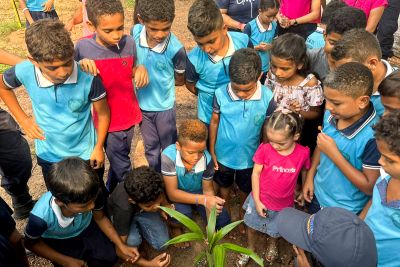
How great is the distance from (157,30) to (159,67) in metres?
0.36

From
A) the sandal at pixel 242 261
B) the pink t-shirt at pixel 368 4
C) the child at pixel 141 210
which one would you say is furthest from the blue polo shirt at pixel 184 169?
the pink t-shirt at pixel 368 4

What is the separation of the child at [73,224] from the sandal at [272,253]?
3.78 feet

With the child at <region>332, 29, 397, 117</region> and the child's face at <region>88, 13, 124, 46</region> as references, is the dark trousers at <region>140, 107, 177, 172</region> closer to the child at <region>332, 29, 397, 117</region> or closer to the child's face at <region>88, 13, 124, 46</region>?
the child's face at <region>88, 13, 124, 46</region>

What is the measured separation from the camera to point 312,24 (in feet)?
15.5

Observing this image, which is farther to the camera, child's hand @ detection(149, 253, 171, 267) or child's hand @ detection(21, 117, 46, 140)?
child's hand @ detection(149, 253, 171, 267)

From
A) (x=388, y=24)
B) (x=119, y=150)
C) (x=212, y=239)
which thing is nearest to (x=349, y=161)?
(x=212, y=239)

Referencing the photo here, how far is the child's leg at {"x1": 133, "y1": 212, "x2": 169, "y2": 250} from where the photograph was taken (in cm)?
323

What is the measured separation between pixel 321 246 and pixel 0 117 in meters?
2.77

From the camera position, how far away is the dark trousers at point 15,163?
10.6 feet

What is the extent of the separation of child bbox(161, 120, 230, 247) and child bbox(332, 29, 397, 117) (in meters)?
1.22

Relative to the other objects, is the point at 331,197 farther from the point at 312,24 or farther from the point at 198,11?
the point at 312,24

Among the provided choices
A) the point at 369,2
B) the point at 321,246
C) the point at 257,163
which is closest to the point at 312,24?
the point at 369,2


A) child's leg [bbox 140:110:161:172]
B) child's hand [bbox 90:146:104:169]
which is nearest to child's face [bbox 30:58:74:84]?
child's hand [bbox 90:146:104:169]

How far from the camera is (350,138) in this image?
2.47 metres
